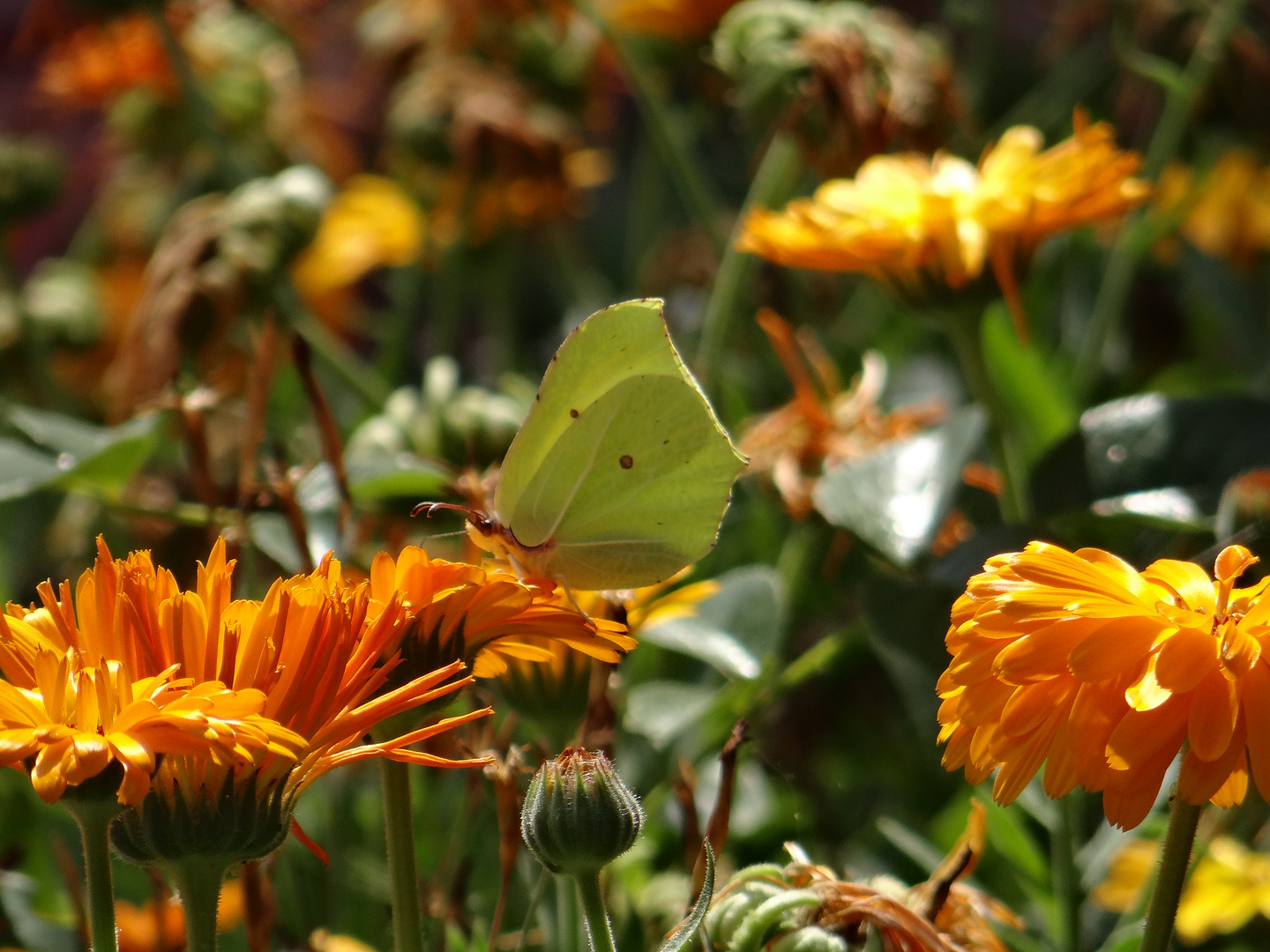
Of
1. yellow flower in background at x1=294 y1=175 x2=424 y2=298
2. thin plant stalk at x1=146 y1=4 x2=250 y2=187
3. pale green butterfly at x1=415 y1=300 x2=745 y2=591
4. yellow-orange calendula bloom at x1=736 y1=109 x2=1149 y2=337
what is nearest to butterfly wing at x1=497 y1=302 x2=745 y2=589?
pale green butterfly at x1=415 y1=300 x2=745 y2=591

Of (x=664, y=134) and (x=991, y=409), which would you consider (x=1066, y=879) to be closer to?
(x=991, y=409)

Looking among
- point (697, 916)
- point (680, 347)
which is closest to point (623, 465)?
point (697, 916)

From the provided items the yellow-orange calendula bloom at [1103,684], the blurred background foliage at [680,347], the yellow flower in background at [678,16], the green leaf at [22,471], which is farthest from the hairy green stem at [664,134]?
the yellow-orange calendula bloom at [1103,684]

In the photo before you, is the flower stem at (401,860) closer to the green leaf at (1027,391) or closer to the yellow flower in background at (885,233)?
the yellow flower in background at (885,233)

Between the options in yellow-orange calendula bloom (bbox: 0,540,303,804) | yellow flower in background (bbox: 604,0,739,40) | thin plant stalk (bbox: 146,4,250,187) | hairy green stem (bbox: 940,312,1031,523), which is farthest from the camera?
yellow flower in background (bbox: 604,0,739,40)

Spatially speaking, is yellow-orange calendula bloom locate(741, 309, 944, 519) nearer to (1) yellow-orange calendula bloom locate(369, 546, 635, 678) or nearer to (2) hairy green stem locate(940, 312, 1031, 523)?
(2) hairy green stem locate(940, 312, 1031, 523)

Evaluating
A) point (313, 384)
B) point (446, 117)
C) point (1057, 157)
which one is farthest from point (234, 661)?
point (446, 117)

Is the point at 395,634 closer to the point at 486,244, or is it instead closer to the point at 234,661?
the point at 234,661
